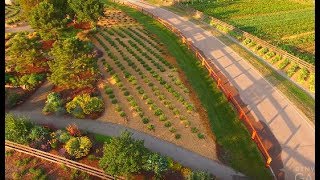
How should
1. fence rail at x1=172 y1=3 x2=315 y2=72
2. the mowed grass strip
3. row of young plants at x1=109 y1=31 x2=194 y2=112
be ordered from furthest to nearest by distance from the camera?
fence rail at x1=172 y1=3 x2=315 y2=72
row of young plants at x1=109 y1=31 x2=194 y2=112
the mowed grass strip

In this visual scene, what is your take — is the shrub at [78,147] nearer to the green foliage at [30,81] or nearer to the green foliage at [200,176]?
the green foliage at [200,176]

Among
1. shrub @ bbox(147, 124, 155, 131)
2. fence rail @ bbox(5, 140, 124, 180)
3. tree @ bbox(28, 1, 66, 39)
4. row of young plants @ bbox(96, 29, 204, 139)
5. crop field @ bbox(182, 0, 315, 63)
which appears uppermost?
crop field @ bbox(182, 0, 315, 63)

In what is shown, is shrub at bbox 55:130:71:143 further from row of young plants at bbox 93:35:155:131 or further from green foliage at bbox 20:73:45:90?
green foliage at bbox 20:73:45:90

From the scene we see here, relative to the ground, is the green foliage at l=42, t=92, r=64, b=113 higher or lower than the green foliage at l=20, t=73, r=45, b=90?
lower

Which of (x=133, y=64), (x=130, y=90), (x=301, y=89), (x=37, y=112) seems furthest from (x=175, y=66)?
(x=37, y=112)

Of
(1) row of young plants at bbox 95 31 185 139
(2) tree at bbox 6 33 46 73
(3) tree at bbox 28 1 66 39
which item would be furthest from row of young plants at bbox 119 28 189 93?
(2) tree at bbox 6 33 46 73

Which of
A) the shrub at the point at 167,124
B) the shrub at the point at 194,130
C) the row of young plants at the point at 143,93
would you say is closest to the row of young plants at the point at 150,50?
the row of young plants at the point at 143,93

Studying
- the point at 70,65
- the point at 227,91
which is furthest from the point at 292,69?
the point at 70,65

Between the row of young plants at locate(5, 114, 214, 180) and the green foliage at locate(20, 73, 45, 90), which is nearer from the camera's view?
the row of young plants at locate(5, 114, 214, 180)
